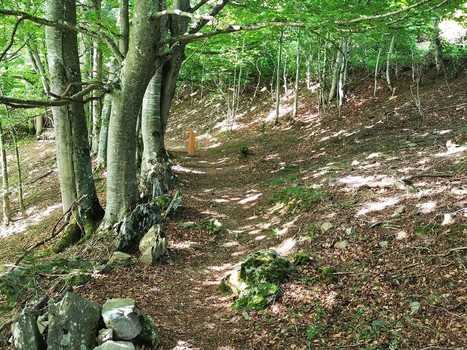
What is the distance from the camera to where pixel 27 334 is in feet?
11.7

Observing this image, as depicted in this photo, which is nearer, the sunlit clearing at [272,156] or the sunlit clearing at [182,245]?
the sunlit clearing at [182,245]

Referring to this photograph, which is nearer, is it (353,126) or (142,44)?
(142,44)

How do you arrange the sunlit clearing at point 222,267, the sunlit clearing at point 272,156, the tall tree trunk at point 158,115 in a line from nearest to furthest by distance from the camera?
the sunlit clearing at point 222,267
the tall tree trunk at point 158,115
the sunlit clearing at point 272,156

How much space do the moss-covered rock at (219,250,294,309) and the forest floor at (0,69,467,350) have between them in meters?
0.14

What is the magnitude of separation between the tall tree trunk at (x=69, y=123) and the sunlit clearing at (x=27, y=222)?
17.9 feet

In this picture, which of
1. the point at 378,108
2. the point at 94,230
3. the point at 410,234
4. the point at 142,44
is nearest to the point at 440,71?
the point at 378,108

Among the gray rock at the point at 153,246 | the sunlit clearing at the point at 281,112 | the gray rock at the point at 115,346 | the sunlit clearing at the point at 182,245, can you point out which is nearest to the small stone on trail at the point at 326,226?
the sunlit clearing at the point at 182,245

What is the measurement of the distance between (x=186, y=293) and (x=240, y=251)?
71.1 inches

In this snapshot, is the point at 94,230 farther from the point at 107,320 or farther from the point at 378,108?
the point at 378,108

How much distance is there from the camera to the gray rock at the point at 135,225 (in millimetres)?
6633

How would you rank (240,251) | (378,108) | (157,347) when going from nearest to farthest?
1. (157,347)
2. (240,251)
3. (378,108)

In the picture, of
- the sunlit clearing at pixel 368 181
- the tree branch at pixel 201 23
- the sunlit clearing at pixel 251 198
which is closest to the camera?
the tree branch at pixel 201 23

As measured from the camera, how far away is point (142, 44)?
19.7 ft

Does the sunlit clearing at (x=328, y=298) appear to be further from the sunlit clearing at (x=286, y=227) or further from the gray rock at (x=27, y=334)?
the gray rock at (x=27, y=334)
